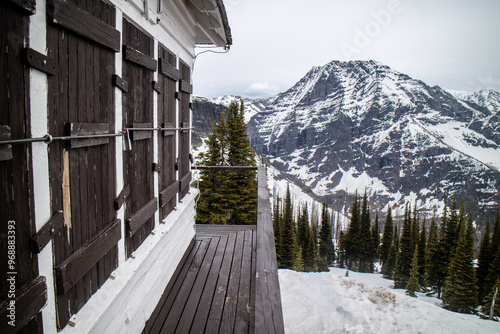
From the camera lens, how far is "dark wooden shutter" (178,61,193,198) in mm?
4883

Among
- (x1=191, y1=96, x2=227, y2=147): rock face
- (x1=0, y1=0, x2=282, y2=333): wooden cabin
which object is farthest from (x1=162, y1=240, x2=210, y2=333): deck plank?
(x1=191, y1=96, x2=227, y2=147): rock face

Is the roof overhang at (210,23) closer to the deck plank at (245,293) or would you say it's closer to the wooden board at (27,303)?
the wooden board at (27,303)

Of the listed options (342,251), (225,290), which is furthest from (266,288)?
(342,251)

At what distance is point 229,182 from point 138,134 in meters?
15.5

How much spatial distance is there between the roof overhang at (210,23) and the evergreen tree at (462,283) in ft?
117

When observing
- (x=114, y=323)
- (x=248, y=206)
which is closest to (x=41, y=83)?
(x=114, y=323)

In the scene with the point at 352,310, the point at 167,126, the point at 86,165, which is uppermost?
the point at 167,126

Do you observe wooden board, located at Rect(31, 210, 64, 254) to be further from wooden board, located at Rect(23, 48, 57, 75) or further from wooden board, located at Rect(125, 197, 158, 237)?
wooden board, located at Rect(125, 197, 158, 237)

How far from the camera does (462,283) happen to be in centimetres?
3050

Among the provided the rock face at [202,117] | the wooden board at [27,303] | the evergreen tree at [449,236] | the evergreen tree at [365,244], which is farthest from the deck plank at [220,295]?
A: the rock face at [202,117]

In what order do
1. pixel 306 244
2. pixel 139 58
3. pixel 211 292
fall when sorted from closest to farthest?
pixel 139 58 → pixel 211 292 → pixel 306 244

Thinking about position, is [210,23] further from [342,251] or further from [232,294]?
[342,251]

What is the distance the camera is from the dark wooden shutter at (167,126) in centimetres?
380

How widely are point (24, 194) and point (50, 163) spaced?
0.26 meters
